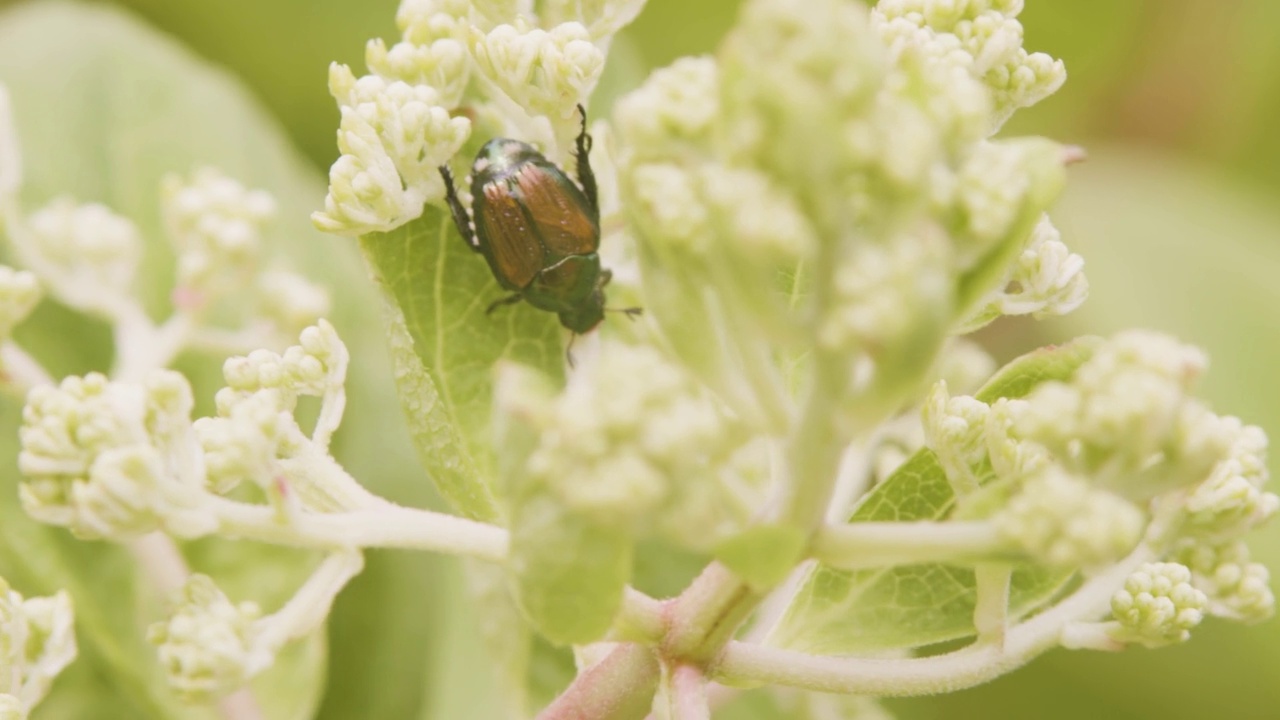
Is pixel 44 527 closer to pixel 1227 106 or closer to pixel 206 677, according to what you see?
pixel 206 677

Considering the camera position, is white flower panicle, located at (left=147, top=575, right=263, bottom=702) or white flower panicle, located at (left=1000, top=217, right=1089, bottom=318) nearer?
white flower panicle, located at (left=147, top=575, right=263, bottom=702)

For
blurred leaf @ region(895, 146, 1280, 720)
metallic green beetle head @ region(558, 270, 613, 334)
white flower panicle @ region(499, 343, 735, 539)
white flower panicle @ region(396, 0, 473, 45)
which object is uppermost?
white flower panicle @ region(396, 0, 473, 45)

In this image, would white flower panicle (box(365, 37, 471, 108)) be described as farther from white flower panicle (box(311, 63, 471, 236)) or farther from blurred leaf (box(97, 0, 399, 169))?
blurred leaf (box(97, 0, 399, 169))

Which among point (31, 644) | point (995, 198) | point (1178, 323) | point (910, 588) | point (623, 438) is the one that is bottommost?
point (1178, 323)

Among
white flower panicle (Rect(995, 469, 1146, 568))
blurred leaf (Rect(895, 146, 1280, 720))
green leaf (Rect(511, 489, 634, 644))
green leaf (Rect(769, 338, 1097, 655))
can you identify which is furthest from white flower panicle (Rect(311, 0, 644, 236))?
blurred leaf (Rect(895, 146, 1280, 720))

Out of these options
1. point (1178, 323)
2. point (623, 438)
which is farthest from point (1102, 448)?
point (1178, 323)

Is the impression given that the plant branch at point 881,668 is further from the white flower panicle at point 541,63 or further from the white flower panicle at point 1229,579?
the white flower panicle at point 541,63

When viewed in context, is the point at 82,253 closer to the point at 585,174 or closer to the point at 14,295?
the point at 14,295
